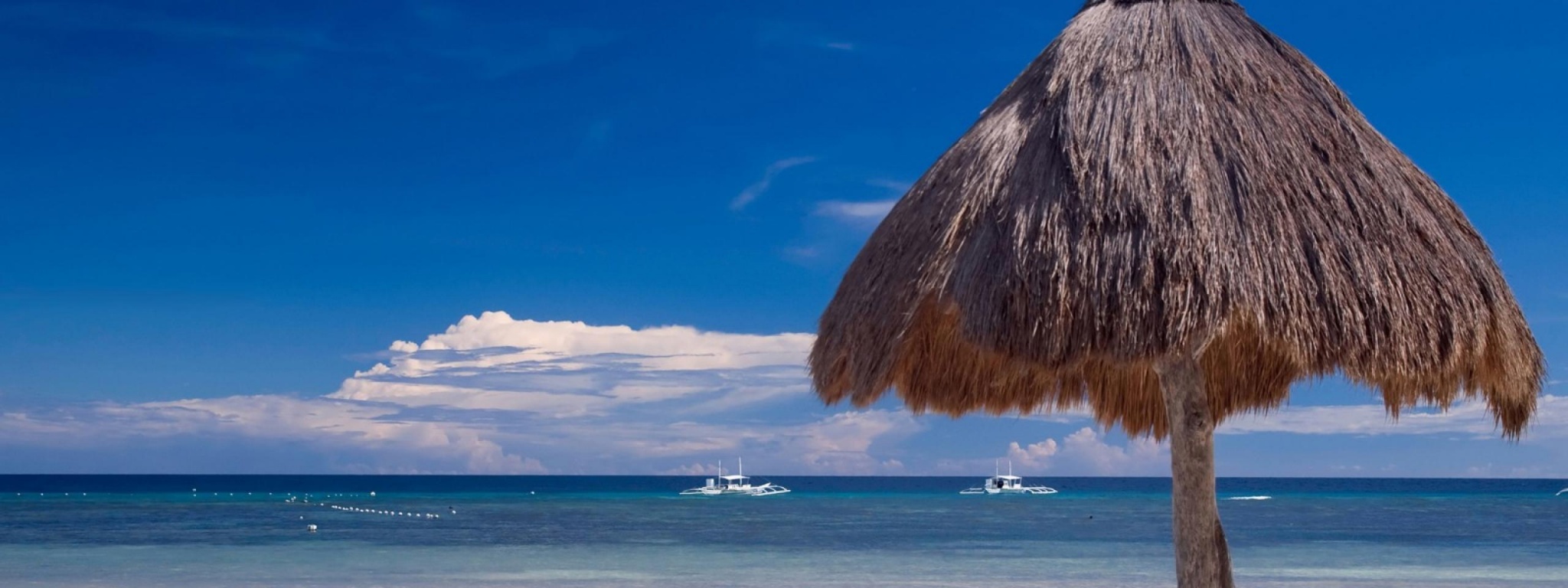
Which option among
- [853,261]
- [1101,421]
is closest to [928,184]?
[853,261]

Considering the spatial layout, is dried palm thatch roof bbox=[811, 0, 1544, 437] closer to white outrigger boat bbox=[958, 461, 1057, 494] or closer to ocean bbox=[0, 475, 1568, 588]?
ocean bbox=[0, 475, 1568, 588]

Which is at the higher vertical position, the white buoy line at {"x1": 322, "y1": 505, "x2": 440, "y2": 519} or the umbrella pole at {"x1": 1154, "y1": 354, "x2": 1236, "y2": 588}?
the umbrella pole at {"x1": 1154, "y1": 354, "x2": 1236, "y2": 588}

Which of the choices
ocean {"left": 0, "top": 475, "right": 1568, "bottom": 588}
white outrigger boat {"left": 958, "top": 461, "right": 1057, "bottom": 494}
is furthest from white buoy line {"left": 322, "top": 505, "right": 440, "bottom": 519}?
white outrigger boat {"left": 958, "top": 461, "right": 1057, "bottom": 494}

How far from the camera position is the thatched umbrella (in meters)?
3.93

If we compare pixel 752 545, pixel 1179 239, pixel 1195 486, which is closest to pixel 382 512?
pixel 752 545

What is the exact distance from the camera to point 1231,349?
18.3 ft

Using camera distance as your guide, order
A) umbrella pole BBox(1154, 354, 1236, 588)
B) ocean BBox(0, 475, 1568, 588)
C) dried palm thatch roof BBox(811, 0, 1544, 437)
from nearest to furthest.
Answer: dried palm thatch roof BBox(811, 0, 1544, 437) < umbrella pole BBox(1154, 354, 1236, 588) < ocean BBox(0, 475, 1568, 588)

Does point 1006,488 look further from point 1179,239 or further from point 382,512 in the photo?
point 1179,239

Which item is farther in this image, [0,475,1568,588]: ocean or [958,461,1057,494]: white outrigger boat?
[958,461,1057,494]: white outrigger boat

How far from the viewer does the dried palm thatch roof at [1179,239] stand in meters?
3.93

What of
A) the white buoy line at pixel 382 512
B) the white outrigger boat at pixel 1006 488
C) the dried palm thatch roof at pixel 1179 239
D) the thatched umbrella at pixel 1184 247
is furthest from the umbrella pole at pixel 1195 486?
the white outrigger boat at pixel 1006 488

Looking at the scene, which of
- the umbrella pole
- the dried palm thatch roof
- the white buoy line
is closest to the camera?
the dried palm thatch roof

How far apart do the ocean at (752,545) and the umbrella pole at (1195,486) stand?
9.26 meters

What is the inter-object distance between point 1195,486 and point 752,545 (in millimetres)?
16861
